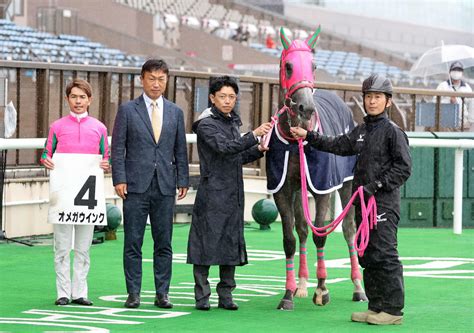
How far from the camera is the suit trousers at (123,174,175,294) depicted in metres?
8.90

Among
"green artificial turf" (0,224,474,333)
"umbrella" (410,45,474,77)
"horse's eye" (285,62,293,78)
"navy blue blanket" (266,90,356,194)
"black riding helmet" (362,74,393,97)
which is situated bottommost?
"green artificial turf" (0,224,474,333)

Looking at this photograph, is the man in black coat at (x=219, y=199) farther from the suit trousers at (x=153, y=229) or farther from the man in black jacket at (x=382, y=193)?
the man in black jacket at (x=382, y=193)

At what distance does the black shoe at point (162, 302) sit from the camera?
8.77m

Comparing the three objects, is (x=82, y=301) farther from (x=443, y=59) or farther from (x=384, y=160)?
(x=443, y=59)

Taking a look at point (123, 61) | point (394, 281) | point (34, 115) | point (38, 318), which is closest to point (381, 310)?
point (394, 281)

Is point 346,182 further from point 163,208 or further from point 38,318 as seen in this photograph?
point 38,318

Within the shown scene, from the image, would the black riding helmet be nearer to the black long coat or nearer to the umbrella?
the black long coat

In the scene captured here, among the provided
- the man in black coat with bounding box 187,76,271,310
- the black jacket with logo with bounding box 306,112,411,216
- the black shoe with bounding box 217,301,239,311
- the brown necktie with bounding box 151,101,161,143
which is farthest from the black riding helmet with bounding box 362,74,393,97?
the black shoe with bounding box 217,301,239,311

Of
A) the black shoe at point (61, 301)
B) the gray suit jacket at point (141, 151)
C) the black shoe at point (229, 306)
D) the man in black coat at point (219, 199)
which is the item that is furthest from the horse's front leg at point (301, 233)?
the black shoe at point (61, 301)

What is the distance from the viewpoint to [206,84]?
16656 millimetres

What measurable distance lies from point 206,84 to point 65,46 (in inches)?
754

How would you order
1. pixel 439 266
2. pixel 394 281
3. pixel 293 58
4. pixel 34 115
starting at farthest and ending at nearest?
1. pixel 34 115
2. pixel 439 266
3. pixel 293 58
4. pixel 394 281

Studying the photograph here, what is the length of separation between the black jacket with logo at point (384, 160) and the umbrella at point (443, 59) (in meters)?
12.0

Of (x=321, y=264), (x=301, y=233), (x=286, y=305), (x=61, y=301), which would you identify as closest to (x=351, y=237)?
(x=301, y=233)
